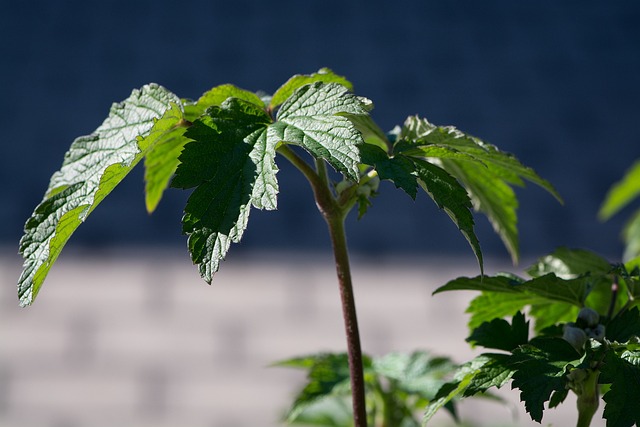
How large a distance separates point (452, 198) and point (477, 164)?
0.70 feet

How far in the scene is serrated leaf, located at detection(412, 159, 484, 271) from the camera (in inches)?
34.2

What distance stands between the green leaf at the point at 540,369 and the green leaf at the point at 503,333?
6 cm

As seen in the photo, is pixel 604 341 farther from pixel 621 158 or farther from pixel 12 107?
pixel 12 107

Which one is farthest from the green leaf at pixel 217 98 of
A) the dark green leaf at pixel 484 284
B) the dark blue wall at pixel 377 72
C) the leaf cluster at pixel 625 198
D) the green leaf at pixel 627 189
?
the dark blue wall at pixel 377 72

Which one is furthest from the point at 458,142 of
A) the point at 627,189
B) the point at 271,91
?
the point at 271,91

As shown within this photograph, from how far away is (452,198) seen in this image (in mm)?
879

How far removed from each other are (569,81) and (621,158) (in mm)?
730

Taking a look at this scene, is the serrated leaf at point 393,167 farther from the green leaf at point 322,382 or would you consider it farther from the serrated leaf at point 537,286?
the green leaf at point 322,382

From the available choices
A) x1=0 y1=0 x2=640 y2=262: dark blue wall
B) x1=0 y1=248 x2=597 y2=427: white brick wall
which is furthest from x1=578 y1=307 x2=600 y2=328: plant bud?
x1=0 y1=0 x2=640 y2=262: dark blue wall

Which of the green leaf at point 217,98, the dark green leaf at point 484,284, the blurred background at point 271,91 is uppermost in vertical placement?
the blurred background at point 271,91

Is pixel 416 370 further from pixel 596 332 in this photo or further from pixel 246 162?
pixel 246 162

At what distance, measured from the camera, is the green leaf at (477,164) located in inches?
36.9

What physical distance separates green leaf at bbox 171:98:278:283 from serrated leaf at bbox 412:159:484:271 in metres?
0.14

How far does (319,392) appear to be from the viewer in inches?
47.2
